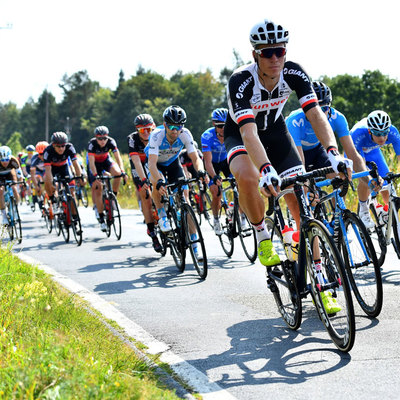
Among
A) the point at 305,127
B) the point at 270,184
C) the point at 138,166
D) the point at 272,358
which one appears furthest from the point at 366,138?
the point at 272,358

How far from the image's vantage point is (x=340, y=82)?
297ft

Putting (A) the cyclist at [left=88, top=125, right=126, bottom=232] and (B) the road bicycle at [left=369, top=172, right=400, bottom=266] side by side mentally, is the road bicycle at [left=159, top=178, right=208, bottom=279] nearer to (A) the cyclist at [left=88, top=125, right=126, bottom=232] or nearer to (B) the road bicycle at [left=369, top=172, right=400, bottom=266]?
(B) the road bicycle at [left=369, top=172, right=400, bottom=266]

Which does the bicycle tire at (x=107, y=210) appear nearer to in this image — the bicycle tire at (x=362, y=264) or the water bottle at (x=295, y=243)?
the bicycle tire at (x=362, y=264)

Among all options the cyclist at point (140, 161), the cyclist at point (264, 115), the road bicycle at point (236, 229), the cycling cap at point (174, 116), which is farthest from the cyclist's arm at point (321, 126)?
the cyclist at point (140, 161)

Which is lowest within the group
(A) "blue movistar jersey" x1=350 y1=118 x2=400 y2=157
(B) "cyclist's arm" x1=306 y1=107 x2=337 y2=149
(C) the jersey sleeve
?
(A) "blue movistar jersey" x1=350 y1=118 x2=400 y2=157

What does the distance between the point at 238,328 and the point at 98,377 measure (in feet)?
7.71

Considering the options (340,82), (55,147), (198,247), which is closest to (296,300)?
(198,247)

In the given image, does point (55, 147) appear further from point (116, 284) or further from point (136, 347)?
point (136, 347)

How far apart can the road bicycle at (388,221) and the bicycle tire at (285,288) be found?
2.51 meters

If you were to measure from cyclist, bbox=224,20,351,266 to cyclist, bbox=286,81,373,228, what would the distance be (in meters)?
1.86

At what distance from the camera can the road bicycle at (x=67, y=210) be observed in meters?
13.7

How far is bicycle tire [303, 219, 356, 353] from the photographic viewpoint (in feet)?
14.9

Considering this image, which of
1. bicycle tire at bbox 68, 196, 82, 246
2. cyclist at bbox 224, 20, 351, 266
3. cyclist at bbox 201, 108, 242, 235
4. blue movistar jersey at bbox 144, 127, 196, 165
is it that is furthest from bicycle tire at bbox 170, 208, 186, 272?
bicycle tire at bbox 68, 196, 82, 246

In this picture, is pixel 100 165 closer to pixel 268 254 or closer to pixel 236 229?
pixel 236 229
